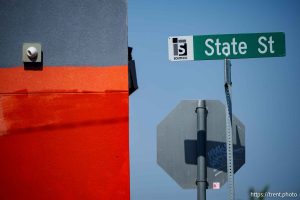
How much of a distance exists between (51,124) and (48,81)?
0.52 m

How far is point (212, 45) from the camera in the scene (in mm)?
3186

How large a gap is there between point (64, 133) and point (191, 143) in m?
1.65

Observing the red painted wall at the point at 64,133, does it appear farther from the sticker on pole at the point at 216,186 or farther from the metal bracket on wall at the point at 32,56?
the sticker on pole at the point at 216,186

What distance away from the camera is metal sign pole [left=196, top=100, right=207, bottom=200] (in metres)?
3.05

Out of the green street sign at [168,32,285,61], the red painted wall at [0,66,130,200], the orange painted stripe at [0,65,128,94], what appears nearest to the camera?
the green street sign at [168,32,285,61]

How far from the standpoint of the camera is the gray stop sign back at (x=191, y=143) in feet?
10.2

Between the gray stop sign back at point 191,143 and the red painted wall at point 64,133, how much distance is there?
0.97 meters

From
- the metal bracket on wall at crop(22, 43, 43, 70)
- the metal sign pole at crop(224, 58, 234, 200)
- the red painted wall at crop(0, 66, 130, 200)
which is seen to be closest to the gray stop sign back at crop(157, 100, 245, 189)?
the metal sign pole at crop(224, 58, 234, 200)

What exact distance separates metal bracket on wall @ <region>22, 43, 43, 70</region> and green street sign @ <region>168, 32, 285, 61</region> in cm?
173

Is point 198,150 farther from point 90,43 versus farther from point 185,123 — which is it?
point 90,43

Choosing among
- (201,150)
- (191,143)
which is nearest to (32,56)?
(191,143)

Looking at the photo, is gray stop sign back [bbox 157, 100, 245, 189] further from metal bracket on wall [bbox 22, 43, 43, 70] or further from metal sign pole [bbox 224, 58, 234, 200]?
metal bracket on wall [bbox 22, 43, 43, 70]

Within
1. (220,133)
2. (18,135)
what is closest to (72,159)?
(18,135)

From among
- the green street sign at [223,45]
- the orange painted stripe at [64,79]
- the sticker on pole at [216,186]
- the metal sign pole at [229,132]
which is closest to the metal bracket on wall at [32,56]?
the orange painted stripe at [64,79]
